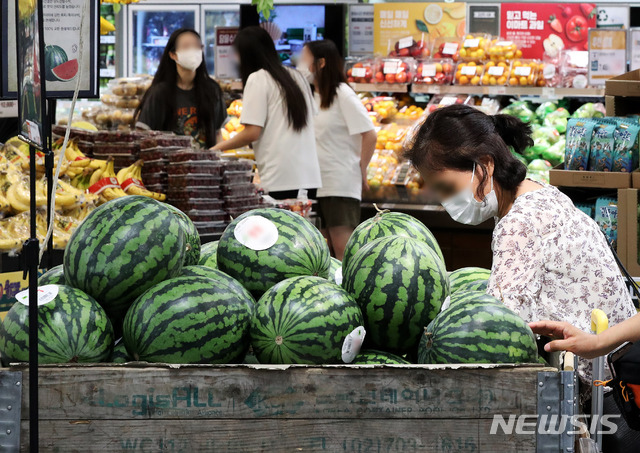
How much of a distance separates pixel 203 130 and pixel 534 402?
3994 millimetres

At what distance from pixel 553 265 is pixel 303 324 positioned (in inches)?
29.9

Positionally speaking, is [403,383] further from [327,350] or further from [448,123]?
[448,123]

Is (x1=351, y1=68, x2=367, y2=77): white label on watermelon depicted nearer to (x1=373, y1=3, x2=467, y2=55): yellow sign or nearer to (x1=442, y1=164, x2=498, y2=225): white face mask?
(x1=373, y1=3, x2=467, y2=55): yellow sign

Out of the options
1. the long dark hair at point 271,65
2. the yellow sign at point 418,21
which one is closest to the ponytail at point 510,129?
the long dark hair at point 271,65

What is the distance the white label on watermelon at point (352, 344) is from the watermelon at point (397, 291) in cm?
7

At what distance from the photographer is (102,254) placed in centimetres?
162

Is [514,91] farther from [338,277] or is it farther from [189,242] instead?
[189,242]

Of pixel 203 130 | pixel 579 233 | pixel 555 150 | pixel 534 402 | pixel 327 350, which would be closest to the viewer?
pixel 534 402

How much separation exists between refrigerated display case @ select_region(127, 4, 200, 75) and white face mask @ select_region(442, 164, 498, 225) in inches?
263

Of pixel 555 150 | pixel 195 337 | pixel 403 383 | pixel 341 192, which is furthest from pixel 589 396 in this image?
pixel 555 150

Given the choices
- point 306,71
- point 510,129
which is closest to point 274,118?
point 306,71

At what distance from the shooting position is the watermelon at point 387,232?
1878mm

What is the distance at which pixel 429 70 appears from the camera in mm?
6543

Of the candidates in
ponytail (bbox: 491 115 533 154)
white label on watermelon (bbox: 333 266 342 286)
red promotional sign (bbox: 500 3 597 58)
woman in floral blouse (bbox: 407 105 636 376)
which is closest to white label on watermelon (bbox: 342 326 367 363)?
white label on watermelon (bbox: 333 266 342 286)
